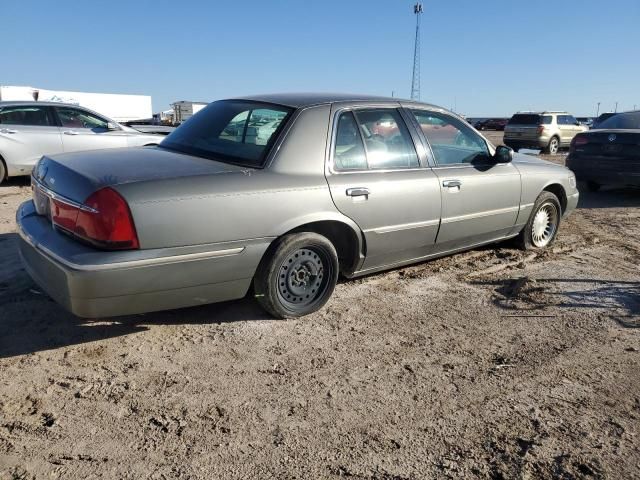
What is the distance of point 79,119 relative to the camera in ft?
31.7

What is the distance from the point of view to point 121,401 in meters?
2.79

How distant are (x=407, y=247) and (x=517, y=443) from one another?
203cm

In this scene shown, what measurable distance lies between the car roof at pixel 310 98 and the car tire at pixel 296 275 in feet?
3.25

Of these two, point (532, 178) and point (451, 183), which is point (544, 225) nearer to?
point (532, 178)

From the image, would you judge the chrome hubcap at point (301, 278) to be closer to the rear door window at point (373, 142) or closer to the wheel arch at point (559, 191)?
the rear door window at point (373, 142)

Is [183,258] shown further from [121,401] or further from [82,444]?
[82,444]

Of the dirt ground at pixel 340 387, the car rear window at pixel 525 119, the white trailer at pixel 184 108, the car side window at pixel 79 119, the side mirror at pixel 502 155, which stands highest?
the white trailer at pixel 184 108

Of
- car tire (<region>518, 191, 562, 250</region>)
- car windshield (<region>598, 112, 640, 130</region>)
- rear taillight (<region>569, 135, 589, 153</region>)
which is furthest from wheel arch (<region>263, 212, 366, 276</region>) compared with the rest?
car windshield (<region>598, 112, 640, 130</region>)

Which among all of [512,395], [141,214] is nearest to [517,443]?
[512,395]

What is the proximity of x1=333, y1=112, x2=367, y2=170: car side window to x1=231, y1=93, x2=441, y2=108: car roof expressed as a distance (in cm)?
19

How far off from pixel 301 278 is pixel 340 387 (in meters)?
1.00

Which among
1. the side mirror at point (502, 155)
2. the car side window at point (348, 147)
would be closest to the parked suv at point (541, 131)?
the side mirror at point (502, 155)

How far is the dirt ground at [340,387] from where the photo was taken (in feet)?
7.81

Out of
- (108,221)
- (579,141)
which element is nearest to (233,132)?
(108,221)
